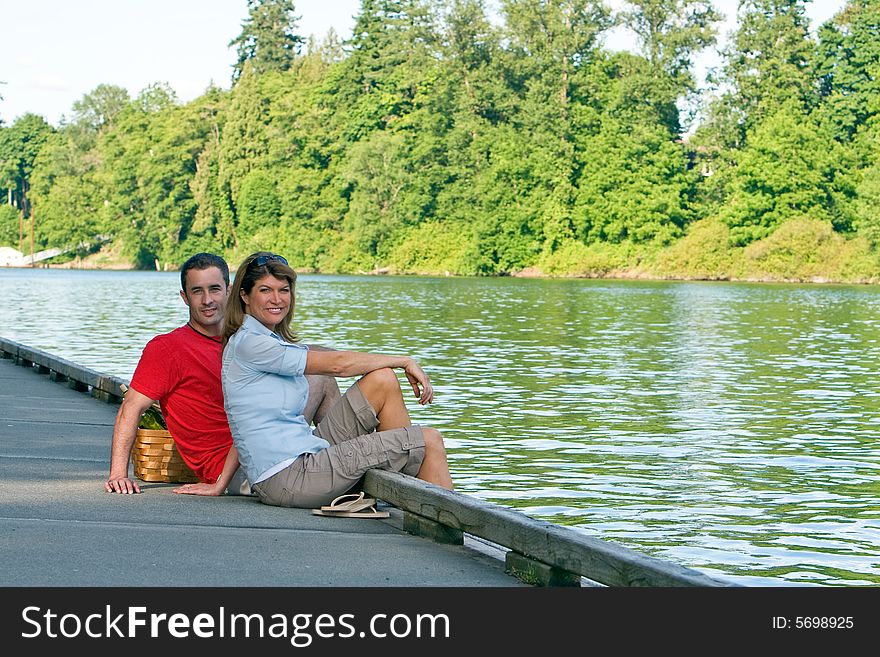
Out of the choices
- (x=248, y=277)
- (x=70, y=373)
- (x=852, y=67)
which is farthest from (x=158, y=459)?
(x=852, y=67)

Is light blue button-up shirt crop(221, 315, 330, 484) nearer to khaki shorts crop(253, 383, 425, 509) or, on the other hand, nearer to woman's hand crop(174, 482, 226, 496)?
khaki shorts crop(253, 383, 425, 509)

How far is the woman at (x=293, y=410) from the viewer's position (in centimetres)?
696

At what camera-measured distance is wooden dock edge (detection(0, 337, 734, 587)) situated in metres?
5.17

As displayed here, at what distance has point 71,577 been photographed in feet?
18.2

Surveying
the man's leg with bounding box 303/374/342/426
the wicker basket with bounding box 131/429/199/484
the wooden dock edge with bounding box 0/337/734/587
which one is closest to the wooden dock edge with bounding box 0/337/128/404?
the wicker basket with bounding box 131/429/199/484

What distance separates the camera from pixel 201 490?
7625 mm

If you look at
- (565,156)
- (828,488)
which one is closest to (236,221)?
(565,156)

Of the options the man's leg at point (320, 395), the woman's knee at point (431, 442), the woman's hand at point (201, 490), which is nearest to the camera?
the woman's knee at point (431, 442)

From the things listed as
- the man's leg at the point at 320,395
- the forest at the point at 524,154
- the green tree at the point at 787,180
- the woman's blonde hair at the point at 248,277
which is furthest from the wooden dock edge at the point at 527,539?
the green tree at the point at 787,180

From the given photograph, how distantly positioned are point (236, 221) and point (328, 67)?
14584 mm

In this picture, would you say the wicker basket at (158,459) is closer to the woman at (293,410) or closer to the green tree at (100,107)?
the woman at (293,410)

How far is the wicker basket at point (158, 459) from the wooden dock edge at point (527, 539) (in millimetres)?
1293

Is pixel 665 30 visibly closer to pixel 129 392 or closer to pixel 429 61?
pixel 429 61

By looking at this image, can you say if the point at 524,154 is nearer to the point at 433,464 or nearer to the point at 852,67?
the point at 852,67
